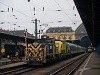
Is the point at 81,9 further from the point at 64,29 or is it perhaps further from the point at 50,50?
the point at 64,29

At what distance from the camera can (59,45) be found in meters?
37.4

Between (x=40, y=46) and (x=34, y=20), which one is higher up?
(x=34, y=20)

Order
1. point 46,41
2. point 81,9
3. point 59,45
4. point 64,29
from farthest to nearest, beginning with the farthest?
point 64,29 → point 59,45 → point 46,41 → point 81,9

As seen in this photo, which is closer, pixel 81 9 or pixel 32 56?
pixel 81 9

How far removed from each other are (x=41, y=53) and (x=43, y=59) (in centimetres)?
70

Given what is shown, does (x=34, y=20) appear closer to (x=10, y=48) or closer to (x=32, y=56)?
(x=10, y=48)

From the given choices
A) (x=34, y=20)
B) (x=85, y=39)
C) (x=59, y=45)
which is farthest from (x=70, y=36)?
(x=59, y=45)

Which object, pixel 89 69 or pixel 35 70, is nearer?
pixel 35 70

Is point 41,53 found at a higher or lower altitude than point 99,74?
higher

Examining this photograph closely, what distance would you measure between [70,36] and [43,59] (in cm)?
9360

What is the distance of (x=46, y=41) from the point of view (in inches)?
1116

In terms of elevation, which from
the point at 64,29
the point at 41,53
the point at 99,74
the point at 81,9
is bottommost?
the point at 99,74

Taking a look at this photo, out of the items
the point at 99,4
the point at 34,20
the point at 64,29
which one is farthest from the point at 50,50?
the point at 64,29

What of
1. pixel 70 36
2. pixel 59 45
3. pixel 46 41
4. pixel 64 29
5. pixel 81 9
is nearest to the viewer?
pixel 81 9
